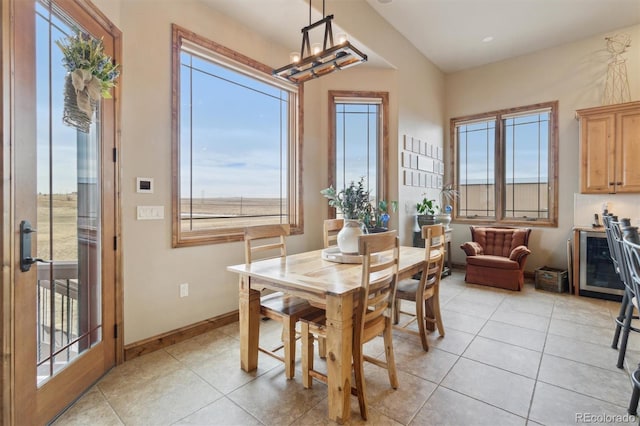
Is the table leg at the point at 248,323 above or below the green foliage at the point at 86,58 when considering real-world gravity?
below

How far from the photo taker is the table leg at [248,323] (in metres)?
2.17

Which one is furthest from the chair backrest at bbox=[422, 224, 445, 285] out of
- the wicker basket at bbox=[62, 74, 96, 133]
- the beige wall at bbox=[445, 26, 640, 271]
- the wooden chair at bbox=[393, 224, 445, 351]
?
the beige wall at bbox=[445, 26, 640, 271]

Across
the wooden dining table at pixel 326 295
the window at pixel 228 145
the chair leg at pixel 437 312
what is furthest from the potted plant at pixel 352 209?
the window at pixel 228 145

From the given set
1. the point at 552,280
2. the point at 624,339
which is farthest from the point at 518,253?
the point at 624,339

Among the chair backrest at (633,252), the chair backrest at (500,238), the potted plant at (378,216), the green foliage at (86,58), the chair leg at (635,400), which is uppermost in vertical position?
the green foliage at (86,58)

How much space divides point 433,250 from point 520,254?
2.60 metres

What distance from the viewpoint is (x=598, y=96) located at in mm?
4434

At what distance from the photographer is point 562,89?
4715mm

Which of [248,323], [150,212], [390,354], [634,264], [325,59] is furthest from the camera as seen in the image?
[150,212]

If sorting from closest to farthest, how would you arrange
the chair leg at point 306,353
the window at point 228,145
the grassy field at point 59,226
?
the grassy field at point 59,226, the chair leg at point 306,353, the window at point 228,145

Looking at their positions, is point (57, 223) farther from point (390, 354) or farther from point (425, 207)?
point (425, 207)

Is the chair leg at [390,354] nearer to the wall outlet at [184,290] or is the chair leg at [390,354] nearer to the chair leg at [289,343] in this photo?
the chair leg at [289,343]

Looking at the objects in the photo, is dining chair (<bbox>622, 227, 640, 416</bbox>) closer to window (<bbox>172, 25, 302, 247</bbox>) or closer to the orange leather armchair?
the orange leather armchair

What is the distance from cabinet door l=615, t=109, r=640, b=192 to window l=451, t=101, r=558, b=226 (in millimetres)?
854
